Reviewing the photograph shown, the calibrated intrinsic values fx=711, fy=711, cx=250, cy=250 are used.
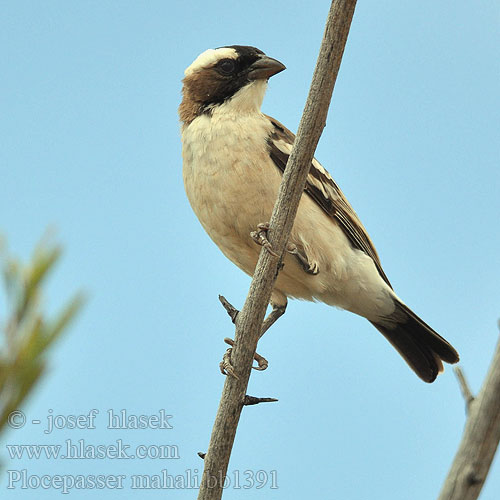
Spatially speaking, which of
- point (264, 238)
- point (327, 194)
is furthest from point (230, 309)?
point (327, 194)

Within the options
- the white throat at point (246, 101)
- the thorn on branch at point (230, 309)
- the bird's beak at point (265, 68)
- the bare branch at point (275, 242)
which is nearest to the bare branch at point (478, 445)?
the bare branch at point (275, 242)

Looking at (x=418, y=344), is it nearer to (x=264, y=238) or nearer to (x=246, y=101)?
(x=246, y=101)

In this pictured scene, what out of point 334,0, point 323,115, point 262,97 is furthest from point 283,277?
point 334,0

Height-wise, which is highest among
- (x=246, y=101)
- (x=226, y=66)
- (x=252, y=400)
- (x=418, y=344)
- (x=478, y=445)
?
(x=226, y=66)

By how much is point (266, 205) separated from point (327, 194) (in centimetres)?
69

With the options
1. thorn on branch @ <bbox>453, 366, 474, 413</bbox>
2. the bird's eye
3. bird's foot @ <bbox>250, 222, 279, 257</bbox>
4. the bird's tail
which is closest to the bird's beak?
the bird's eye

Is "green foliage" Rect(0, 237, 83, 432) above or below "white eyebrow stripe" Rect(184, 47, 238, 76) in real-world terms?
below

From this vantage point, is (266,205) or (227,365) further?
(266,205)

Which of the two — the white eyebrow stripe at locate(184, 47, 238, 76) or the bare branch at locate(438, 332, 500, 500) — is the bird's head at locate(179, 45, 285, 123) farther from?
the bare branch at locate(438, 332, 500, 500)

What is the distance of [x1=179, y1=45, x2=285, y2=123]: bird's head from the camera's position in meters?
5.00

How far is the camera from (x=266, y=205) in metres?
4.44

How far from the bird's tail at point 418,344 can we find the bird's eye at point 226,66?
209 centimetres

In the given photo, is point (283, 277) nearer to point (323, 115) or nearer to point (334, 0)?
point (323, 115)

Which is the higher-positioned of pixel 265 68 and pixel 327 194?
pixel 265 68
